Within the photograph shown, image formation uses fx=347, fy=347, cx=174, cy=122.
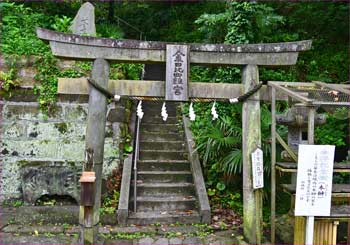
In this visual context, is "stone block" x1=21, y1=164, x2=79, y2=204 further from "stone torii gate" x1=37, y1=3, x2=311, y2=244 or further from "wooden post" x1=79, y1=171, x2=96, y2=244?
"wooden post" x1=79, y1=171, x2=96, y2=244

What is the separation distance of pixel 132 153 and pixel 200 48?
12.0ft

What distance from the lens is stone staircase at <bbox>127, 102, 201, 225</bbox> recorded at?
6.75 meters

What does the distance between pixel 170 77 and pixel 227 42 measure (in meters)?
3.83

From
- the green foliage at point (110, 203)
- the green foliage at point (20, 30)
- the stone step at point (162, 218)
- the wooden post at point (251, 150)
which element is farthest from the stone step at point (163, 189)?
the green foliage at point (20, 30)

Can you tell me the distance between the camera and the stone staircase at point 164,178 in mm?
6750

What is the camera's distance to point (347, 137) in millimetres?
8320

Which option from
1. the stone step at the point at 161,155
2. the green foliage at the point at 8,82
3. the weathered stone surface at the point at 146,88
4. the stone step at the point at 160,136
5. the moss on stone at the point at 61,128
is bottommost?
the stone step at the point at 161,155

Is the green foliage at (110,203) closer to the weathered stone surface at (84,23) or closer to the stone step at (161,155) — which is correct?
the stone step at (161,155)

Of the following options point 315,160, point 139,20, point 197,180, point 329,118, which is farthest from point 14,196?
point 139,20

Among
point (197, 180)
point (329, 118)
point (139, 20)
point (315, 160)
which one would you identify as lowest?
point (197, 180)

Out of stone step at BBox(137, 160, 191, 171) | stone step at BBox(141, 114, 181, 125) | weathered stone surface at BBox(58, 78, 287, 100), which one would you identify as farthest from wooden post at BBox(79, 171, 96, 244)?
stone step at BBox(141, 114, 181, 125)

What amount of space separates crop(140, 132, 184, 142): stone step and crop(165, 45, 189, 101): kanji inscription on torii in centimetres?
362

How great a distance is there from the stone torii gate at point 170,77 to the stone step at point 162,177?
2224mm

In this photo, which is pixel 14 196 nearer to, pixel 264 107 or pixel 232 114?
pixel 232 114
